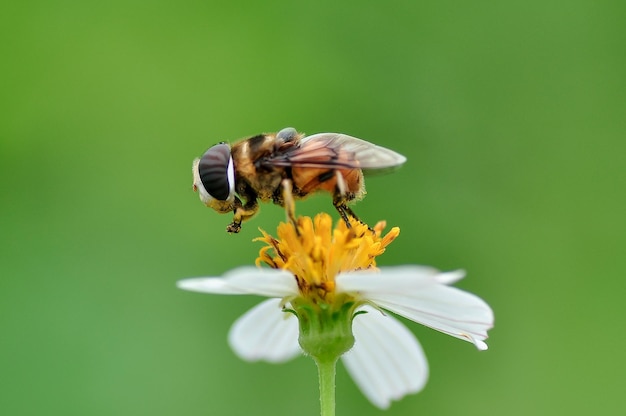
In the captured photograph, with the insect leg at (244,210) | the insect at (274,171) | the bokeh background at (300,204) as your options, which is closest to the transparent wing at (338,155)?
the insect at (274,171)

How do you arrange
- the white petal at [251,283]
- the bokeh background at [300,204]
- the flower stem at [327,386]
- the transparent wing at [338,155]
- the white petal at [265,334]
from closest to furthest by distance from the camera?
1. the white petal at [251,283]
2. the flower stem at [327,386]
3. the transparent wing at [338,155]
4. the white petal at [265,334]
5. the bokeh background at [300,204]

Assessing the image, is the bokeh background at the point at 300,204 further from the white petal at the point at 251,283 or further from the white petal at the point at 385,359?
the white petal at the point at 251,283

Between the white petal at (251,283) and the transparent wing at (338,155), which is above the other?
the transparent wing at (338,155)

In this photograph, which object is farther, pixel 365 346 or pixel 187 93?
pixel 187 93

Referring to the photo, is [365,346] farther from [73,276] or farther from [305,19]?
[305,19]

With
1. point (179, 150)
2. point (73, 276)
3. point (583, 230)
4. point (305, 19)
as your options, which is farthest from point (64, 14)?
point (583, 230)

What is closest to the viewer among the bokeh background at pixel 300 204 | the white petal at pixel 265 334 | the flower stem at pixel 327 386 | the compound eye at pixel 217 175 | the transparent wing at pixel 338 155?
the flower stem at pixel 327 386

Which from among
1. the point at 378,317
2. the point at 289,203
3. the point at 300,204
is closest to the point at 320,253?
the point at 289,203

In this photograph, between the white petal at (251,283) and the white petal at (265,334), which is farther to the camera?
the white petal at (265,334)
